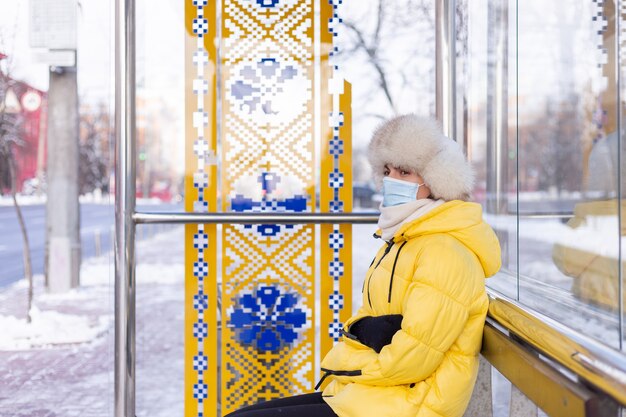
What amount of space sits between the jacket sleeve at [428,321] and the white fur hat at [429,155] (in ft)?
0.79

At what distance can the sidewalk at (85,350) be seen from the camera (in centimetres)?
456

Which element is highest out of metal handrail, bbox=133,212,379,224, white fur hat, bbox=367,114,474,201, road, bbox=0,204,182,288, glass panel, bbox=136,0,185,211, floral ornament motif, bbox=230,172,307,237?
glass panel, bbox=136,0,185,211

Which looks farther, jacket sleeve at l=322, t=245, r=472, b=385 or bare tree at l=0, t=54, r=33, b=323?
bare tree at l=0, t=54, r=33, b=323

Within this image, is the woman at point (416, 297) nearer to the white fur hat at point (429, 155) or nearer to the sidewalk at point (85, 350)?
the white fur hat at point (429, 155)

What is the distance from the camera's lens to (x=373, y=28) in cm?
330

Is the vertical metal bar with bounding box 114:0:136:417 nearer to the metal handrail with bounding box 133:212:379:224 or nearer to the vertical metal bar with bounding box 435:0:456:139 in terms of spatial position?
the metal handrail with bounding box 133:212:379:224

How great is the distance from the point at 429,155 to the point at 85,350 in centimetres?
535

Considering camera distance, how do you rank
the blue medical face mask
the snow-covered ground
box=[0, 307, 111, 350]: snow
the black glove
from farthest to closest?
box=[0, 307, 111, 350]: snow → the snow-covered ground → the blue medical face mask → the black glove

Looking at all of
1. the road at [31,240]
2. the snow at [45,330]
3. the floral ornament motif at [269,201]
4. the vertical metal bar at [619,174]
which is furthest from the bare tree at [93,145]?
the vertical metal bar at [619,174]

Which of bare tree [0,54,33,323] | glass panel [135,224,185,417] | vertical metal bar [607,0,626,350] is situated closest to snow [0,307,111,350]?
bare tree [0,54,33,323]

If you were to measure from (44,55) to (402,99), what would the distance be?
4804 mm

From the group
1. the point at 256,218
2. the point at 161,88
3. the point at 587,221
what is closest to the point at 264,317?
the point at 256,218

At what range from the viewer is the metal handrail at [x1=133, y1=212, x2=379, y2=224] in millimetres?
3086

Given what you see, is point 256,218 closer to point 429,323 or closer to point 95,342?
point 429,323
